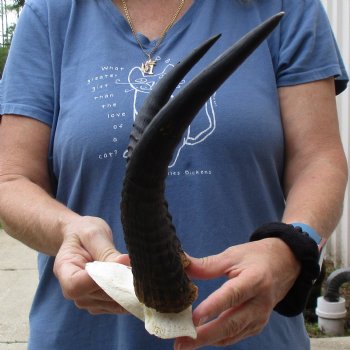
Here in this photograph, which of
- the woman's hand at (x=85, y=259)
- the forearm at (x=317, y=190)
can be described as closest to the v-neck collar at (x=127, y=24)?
the forearm at (x=317, y=190)

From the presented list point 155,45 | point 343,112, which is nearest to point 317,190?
point 155,45

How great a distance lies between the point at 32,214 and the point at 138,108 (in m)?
0.41

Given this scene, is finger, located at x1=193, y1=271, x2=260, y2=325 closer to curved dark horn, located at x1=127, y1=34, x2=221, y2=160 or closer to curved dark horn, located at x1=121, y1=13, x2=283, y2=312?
curved dark horn, located at x1=121, y1=13, x2=283, y2=312

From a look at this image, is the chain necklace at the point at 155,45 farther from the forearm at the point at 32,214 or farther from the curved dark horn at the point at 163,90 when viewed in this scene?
the curved dark horn at the point at 163,90

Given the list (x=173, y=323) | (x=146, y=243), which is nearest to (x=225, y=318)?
(x=173, y=323)

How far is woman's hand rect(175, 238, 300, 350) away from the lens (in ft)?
4.58

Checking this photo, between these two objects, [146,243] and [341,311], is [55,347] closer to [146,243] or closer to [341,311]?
[146,243]

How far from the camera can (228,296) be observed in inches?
54.4

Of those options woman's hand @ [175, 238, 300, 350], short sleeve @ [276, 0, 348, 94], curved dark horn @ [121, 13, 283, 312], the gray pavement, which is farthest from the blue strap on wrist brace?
the gray pavement

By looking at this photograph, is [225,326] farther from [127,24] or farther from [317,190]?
[127,24]

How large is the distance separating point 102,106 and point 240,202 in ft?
1.52

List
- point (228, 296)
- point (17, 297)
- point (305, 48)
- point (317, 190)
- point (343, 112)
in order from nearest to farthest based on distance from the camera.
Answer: point (228, 296) → point (317, 190) → point (305, 48) → point (343, 112) → point (17, 297)

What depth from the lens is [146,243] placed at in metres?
1.26

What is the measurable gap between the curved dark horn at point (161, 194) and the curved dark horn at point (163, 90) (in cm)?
2
